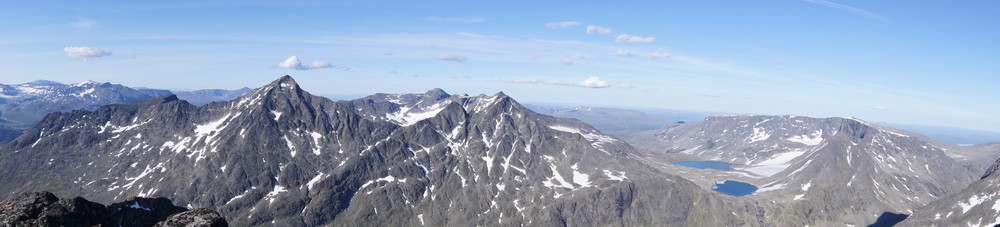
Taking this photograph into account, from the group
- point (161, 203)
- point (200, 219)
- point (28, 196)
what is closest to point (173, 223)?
point (200, 219)

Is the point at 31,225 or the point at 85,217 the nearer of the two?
the point at 31,225

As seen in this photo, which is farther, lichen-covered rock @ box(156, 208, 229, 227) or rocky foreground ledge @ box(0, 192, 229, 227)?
rocky foreground ledge @ box(0, 192, 229, 227)

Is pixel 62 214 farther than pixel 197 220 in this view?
Yes

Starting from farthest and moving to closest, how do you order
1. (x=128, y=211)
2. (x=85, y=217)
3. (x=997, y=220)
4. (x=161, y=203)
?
(x=997, y=220) → (x=161, y=203) → (x=128, y=211) → (x=85, y=217)

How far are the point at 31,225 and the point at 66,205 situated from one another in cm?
336

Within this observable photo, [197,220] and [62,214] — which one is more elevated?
[197,220]

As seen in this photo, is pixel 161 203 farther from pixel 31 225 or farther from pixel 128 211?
pixel 31 225

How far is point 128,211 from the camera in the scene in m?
64.5

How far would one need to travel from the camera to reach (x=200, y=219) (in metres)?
38.1

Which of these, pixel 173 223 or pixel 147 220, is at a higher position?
pixel 173 223

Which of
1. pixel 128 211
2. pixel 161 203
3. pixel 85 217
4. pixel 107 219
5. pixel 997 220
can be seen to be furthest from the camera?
pixel 997 220

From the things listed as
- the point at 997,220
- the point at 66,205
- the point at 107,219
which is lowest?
the point at 997,220

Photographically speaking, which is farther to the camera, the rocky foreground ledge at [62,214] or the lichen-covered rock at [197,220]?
the rocky foreground ledge at [62,214]

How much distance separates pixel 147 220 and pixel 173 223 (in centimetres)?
3381
